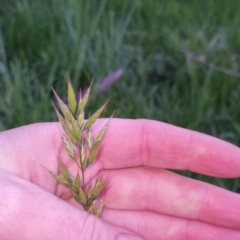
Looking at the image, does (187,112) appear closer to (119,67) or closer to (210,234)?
(119,67)

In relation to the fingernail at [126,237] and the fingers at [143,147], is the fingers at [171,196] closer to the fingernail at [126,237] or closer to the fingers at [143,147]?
the fingers at [143,147]

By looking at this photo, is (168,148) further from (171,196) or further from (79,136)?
(79,136)

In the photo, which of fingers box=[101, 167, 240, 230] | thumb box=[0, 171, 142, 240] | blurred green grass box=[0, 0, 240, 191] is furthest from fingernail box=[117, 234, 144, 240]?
blurred green grass box=[0, 0, 240, 191]

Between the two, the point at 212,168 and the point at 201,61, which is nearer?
the point at 212,168

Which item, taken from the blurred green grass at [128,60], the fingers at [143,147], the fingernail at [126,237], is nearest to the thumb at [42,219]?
the fingernail at [126,237]

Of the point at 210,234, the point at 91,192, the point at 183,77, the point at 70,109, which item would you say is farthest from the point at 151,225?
the point at 183,77

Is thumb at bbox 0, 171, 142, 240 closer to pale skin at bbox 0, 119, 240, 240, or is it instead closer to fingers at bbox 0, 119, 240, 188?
pale skin at bbox 0, 119, 240, 240

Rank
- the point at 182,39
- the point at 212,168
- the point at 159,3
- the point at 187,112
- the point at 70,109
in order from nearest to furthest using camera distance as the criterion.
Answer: the point at 70,109, the point at 212,168, the point at 187,112, the point at 182,39, the point at 159,3

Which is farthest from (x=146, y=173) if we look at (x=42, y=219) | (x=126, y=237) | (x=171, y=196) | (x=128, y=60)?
(x=128, y=60)
